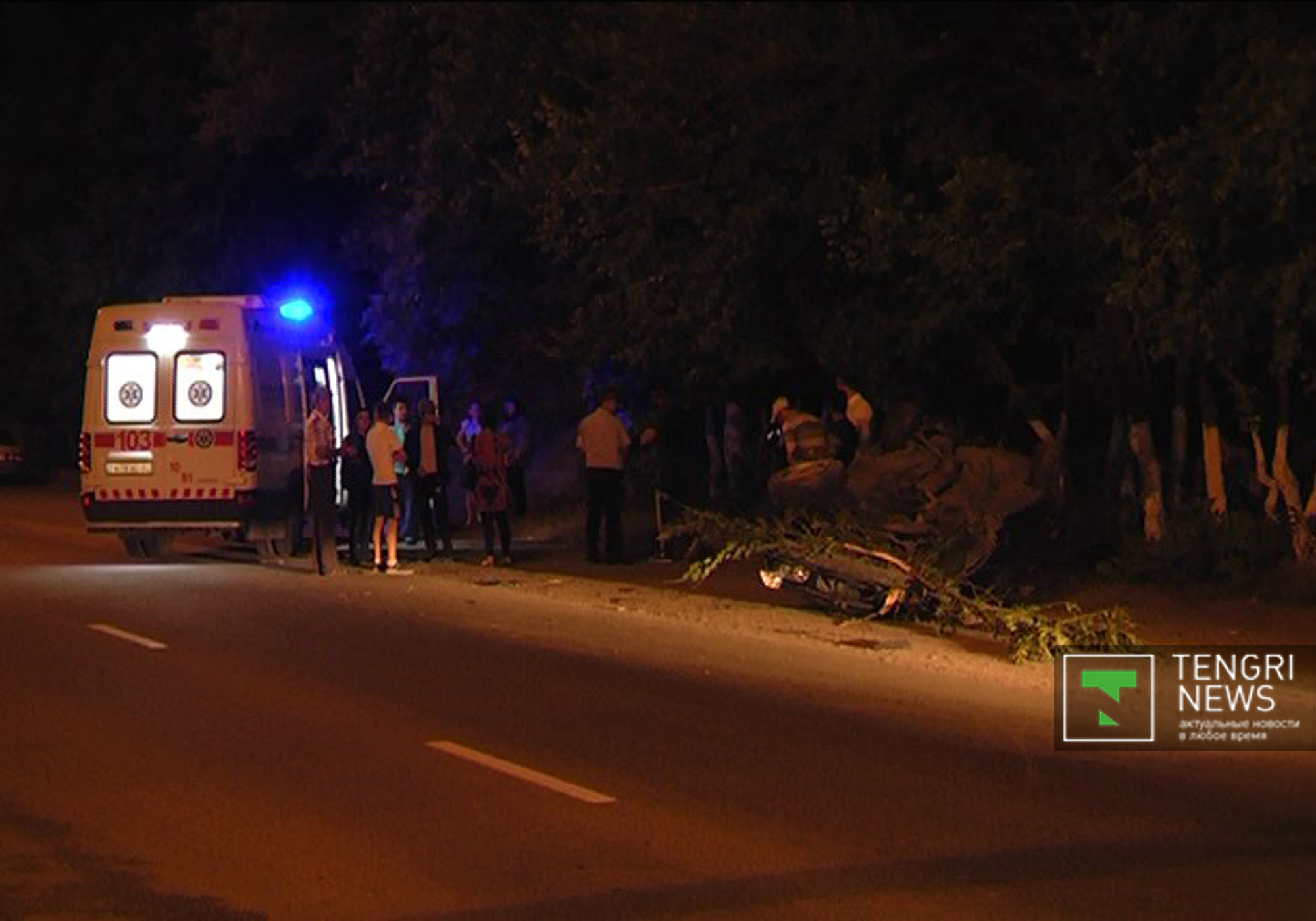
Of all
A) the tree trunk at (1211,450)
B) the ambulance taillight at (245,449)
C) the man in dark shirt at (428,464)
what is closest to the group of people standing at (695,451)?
the man in dark shirt at (428,464)

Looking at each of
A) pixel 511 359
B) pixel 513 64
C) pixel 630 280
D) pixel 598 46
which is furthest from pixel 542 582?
pixel 511 359

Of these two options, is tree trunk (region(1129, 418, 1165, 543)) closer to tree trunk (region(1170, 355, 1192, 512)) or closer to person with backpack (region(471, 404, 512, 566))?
tree trunk (region(1170, 355, 1192, 512))

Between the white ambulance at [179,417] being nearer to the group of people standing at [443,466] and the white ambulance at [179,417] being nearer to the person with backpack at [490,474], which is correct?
the group of people standing at [443,466]

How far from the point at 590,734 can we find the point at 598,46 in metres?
9.95

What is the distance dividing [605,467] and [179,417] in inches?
181

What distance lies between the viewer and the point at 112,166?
153 feet

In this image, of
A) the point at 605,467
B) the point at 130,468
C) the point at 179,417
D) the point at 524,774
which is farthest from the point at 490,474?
the point at 524,774

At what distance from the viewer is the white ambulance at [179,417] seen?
20.3m

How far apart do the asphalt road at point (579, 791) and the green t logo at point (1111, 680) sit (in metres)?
0.69

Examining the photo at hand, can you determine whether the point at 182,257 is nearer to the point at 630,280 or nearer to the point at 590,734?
the point at 630,280

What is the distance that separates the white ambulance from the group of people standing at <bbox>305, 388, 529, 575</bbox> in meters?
0.73

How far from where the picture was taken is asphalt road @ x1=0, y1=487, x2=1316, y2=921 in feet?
25.1

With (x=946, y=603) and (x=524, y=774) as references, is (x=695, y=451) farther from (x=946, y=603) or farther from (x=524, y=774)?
(x=524, y=774)

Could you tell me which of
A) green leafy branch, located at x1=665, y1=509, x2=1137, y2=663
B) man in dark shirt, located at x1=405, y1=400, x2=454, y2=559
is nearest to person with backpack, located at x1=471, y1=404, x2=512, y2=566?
man in dark shirt, located at x1=405, y1=400, x2=454, y2=559
